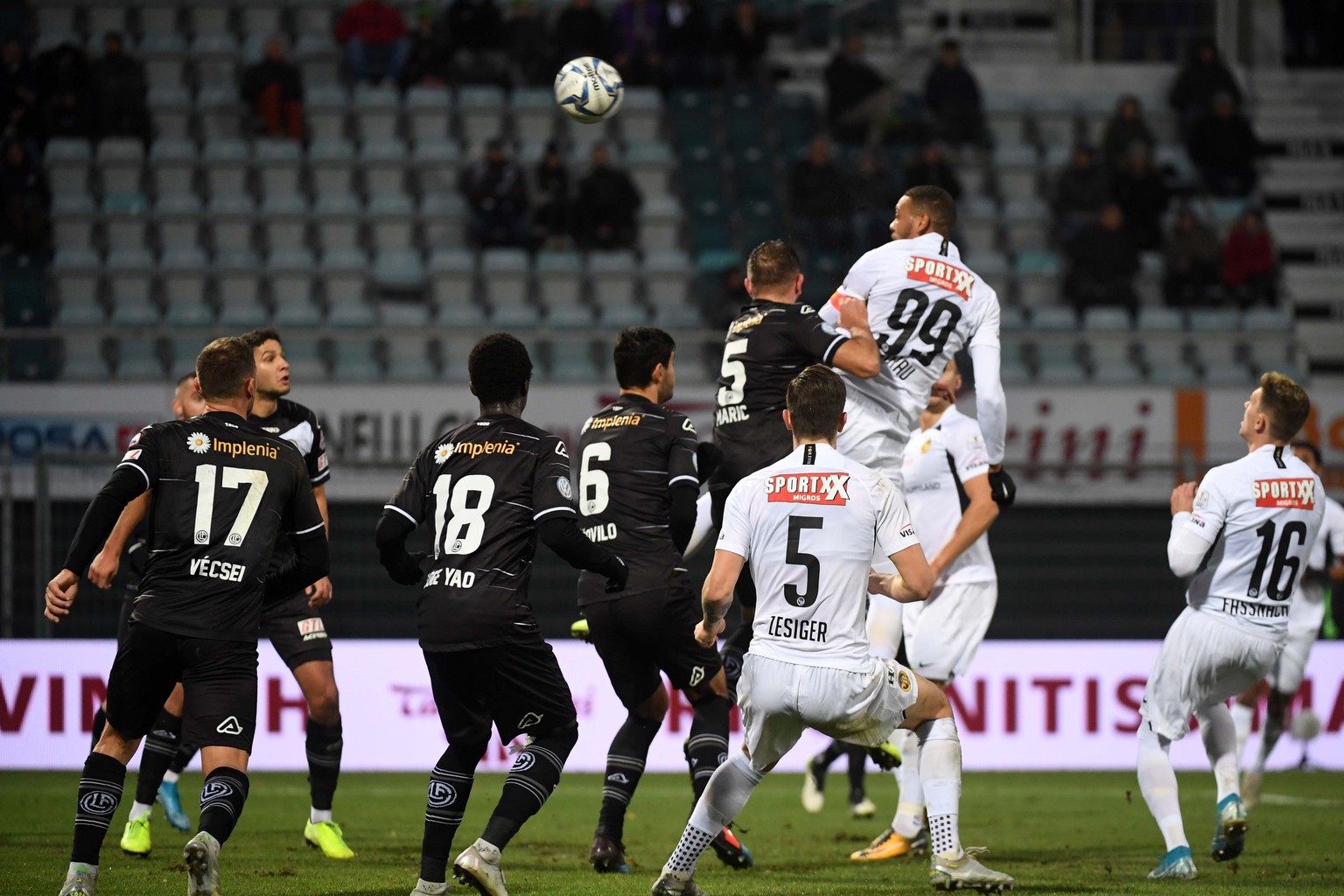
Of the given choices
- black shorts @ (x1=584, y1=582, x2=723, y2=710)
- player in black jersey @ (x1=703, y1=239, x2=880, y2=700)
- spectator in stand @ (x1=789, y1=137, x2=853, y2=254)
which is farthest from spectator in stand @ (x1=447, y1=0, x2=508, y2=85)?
black shorts @ (x1=584, y1=582, x2=723, y2=710)

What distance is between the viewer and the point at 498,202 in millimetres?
18328

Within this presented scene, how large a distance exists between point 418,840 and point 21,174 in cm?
1102

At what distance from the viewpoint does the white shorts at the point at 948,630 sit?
9.15 metres

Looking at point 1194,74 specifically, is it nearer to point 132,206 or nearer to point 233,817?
point 132,206

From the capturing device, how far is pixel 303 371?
16031 mm

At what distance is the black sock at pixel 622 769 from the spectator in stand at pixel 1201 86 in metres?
15.5

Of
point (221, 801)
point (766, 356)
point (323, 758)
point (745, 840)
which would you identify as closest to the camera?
point (221, 801)

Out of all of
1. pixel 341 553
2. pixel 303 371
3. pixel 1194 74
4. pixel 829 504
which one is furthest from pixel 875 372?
pixel 1194 74

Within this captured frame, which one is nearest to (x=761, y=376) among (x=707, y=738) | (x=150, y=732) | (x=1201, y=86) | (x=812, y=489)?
(x=707, y=738)

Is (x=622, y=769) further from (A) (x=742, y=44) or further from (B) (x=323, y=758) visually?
(A) (x=742, y=44)

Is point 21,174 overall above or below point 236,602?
above

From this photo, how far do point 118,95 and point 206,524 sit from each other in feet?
44.4

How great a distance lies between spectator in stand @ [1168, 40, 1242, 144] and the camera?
69.7 ft

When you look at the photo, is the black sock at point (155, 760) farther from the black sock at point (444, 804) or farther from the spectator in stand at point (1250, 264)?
the spectator in stand at point (1250, 264)
